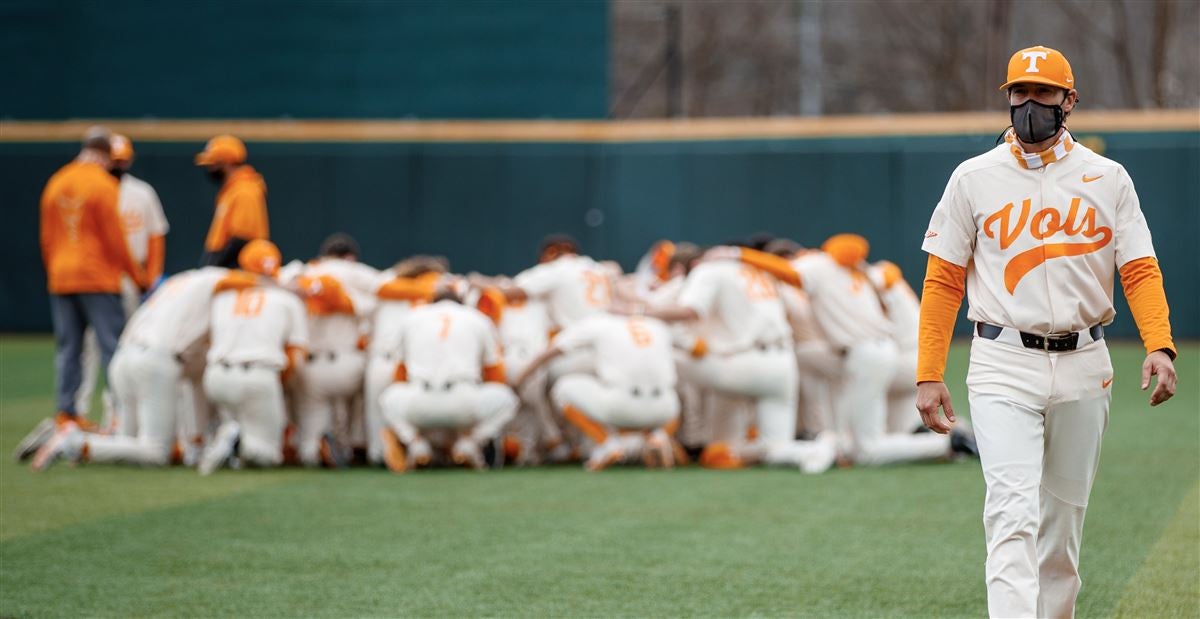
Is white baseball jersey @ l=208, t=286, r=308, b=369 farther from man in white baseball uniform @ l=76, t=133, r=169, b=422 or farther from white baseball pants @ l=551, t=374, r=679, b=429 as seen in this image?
man in white baseball uniform @ l=76, t=133, r=169, b=422

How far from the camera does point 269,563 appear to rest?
23.6ft

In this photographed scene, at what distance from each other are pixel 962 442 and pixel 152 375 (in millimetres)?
5751

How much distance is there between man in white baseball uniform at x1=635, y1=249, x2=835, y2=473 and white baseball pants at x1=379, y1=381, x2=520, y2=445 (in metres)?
1.31

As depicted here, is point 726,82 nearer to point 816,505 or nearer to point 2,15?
point 2,15

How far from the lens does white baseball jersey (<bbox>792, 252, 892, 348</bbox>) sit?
10867 millimetres

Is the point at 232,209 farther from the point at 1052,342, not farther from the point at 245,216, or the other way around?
the point at 1052,342

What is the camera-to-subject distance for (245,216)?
485 inches

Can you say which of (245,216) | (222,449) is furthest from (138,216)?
(222,449)

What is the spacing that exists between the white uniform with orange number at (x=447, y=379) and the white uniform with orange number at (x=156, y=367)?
1.45 m

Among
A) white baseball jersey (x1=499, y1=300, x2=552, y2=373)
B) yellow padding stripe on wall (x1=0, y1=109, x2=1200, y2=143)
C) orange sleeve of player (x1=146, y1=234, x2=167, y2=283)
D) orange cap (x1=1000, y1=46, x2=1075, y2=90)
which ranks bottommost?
white baseball jersey (x1=499, y1=300, x2=552, y2=373)

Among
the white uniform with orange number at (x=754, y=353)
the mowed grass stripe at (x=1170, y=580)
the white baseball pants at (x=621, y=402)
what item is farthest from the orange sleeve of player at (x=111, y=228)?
the mowed grass stripe at (x=1170, y=580)

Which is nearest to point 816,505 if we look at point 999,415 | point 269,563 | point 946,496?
point 946,496

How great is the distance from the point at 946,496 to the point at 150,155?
17.3m

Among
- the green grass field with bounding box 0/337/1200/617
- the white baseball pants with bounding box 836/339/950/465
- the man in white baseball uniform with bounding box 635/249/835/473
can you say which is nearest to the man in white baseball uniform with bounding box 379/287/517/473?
the green grass field with bounding box 0/337/1200/617
